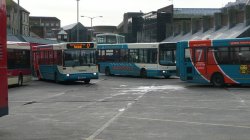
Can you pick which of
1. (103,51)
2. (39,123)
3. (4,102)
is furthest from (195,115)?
(103,51)

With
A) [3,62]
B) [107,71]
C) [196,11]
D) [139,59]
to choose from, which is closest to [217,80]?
[139,59]

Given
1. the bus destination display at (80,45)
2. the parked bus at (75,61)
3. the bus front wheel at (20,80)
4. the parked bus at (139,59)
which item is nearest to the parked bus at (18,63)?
the bus front wheel at (20,80)

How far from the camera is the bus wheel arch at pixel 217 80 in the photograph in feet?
93.4

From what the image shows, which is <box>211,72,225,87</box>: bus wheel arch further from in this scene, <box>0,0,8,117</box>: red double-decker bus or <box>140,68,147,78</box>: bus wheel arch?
<box>0,0,8,117</box>: red double-decker bus

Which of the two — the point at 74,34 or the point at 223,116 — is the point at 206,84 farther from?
the point at 74,34

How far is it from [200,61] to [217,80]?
4.66 feet

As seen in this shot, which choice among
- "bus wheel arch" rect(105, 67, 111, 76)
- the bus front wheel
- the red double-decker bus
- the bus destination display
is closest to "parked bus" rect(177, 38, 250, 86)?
the bus destination display

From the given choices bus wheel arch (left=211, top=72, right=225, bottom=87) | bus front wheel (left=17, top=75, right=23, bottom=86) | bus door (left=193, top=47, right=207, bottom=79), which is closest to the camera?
bus wheel arch (left=211, top=72, right=225, bottom=87)

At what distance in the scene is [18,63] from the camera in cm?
3109

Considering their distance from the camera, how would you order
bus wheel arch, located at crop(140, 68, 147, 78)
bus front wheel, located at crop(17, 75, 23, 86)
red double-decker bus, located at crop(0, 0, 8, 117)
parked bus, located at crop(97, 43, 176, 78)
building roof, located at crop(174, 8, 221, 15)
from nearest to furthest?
red double-decker bus, located at crop(0, 0, 8, 117), bus front wheel, located at crop(17, 75, 23, 86), parked bus, located at crop(97, 43, 176, 78), bus wheel arch, located at crop(140, 68, 147, 78), building roof, located at crop(174, 8, 221, 15)

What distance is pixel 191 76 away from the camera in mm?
29656

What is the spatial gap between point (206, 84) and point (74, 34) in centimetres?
10222

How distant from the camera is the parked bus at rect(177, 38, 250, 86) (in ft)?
90.7

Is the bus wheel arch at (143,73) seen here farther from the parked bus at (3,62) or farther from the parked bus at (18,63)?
the parked bus at (3,62)
